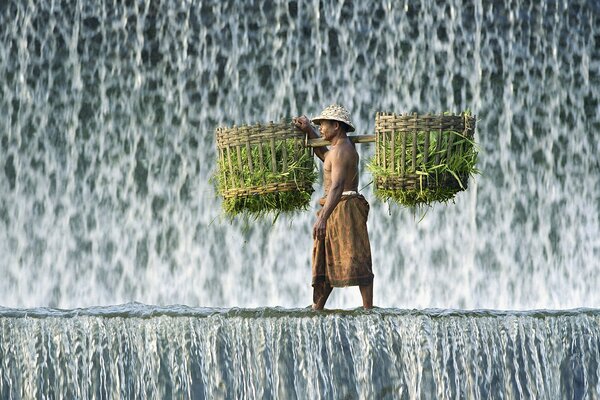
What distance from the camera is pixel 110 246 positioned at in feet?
44.4

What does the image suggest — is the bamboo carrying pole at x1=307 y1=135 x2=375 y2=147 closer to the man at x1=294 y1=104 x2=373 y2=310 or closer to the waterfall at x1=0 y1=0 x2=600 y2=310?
the man at x1=294 y1=104 x2=373 y2=310

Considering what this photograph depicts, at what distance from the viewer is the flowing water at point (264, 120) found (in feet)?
43.4

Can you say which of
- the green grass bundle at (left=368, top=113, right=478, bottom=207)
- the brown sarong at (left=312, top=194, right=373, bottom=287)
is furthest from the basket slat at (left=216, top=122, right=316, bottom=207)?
the green grass bundle at (left=368, top=113, right=478, bottom=207)

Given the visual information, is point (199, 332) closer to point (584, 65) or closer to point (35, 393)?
point (35, 393)

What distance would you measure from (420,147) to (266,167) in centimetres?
88

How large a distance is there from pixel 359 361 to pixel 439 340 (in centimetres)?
43

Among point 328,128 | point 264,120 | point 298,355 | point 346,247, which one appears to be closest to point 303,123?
point 328,128

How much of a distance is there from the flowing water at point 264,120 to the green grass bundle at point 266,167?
5.02m

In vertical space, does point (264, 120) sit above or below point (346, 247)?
above

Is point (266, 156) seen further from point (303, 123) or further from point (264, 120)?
point (264, 120)

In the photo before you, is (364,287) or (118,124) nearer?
(364,287)

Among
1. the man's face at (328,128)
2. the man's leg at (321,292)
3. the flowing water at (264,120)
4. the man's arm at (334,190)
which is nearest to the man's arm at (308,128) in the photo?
the man's face at (328,128)

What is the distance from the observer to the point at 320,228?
24.7 feet

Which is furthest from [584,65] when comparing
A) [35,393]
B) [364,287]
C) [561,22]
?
[35,393]
